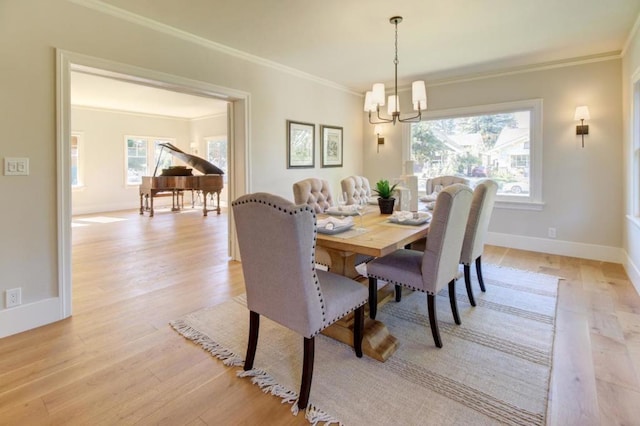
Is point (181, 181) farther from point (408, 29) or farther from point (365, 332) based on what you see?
point (365, 332)

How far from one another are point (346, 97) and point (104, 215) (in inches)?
247

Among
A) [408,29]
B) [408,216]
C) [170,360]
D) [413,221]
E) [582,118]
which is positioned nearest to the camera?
[170,360]

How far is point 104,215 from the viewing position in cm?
796

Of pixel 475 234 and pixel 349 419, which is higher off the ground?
pixel 475 234

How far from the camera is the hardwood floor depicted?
5.45 feet

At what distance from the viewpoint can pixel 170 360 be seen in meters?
2.10

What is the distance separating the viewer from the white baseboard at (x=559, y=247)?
13.9 ft

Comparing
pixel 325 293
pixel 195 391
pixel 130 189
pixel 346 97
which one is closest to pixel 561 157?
pixel 346 97

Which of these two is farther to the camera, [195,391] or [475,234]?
[475,234]

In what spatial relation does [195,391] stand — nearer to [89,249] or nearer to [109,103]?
[89,249]

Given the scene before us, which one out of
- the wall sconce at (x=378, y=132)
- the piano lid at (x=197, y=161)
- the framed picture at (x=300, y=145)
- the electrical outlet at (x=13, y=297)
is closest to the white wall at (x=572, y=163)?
the wall sconce at (x=378, y=132)

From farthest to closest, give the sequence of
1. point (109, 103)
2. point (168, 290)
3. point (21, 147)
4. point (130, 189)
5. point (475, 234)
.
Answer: point (130, 189), point (109, 103), point (168, 290), point (475, 234), point (21, 147)

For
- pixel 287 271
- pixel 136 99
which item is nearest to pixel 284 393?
pixel 287 271

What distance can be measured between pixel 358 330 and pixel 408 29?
2913 mm
